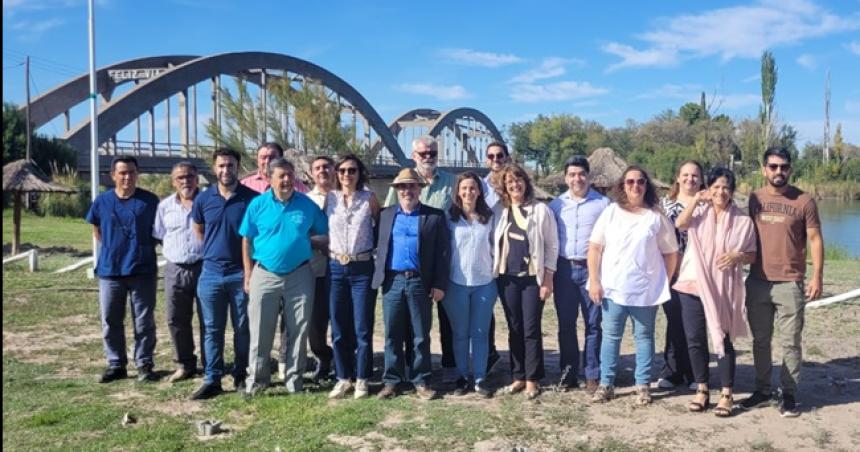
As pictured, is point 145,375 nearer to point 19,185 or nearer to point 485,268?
point 485,268

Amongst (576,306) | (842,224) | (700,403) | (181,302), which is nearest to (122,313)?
(181,302)

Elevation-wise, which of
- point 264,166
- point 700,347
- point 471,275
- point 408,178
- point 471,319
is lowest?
point 700,347

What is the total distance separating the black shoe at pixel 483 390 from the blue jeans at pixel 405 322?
343mm

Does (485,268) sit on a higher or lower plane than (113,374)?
higher

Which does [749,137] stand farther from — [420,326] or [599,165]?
[420,326]

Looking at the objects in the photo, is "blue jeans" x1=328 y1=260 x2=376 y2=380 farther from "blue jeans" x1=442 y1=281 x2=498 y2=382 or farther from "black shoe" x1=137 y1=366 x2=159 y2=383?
"black shoe" x1=137 y1=366 x2=159 y2=383

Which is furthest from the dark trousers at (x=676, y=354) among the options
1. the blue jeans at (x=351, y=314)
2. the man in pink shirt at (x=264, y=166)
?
the man in pink shirt at (x=264, y=166)

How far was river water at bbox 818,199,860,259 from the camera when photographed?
19.3m

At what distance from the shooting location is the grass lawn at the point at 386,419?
3.81m

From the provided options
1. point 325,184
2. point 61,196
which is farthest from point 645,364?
point 61,196

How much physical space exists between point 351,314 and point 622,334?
1767mm

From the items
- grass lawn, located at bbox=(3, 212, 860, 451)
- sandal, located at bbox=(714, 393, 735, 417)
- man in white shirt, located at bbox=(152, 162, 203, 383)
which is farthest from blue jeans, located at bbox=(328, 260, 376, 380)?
sandal, located at bbox=(714, 393, 735, 417)

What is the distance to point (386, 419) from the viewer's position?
4.16 m

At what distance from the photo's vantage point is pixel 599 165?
12.0 meters
